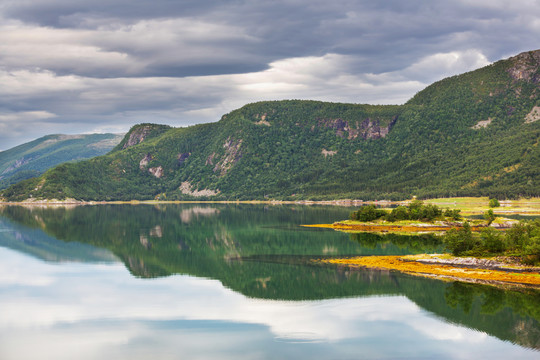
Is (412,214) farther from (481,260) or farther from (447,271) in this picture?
(447,271)

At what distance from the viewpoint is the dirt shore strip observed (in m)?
62.0

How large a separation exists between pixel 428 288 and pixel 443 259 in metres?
15.1

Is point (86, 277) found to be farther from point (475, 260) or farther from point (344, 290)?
point (475, 260)

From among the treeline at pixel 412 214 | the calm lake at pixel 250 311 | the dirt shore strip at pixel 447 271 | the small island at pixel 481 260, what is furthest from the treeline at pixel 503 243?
the treeline at pixel 412 214

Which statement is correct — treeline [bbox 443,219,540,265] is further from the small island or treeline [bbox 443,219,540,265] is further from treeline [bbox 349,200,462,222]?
treeline [bbox 349,200,462,222]

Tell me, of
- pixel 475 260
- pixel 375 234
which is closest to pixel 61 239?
pixel 375 234

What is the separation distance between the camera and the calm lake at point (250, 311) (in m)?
42.0

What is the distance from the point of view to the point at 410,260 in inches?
3009

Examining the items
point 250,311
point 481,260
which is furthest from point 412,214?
point 250,311

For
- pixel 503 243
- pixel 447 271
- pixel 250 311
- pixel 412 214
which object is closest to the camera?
pixel 250 311

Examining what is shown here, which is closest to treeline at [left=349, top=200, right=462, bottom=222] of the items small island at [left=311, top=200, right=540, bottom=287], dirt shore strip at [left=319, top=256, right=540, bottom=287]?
small island at [left=311, top=200, right=540, bottom=287]

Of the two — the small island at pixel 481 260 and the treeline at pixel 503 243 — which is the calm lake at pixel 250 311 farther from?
the treeline at pixel 503 243

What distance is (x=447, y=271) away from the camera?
67.7 m

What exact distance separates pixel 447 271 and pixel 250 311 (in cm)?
2654
